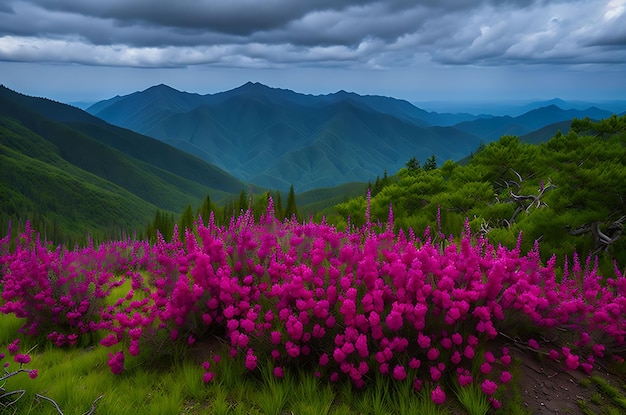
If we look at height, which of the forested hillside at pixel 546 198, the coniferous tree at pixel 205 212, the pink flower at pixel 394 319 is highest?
the pink flower at pixel 394 319

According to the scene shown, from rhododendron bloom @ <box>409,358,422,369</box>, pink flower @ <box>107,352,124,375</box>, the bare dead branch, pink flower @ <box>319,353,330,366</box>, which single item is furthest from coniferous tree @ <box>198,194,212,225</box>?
rhododendron bloom @ <box>409,358,422,369</box>

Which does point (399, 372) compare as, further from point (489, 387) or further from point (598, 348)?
point (598, 348)

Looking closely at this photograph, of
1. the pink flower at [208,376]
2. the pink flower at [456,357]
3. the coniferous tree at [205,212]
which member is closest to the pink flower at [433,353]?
the pink flower at [456,357]

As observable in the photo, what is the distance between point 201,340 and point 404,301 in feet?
7.19

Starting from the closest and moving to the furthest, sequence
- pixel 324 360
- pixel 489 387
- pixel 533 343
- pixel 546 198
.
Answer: pixel 489 387, pixel 324 360, pixel 533 343, pixel 546 198

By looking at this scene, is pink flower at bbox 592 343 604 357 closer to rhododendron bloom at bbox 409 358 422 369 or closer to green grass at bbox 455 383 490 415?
green grass at bbox 455 383 490 415

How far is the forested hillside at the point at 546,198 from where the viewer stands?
8.44 meters

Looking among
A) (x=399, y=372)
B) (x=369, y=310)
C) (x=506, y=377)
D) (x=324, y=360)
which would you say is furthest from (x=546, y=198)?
(x=324, y=360)

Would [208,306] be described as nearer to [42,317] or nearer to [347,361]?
[347,361]

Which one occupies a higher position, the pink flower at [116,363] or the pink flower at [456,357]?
the pink flower at [456,357]

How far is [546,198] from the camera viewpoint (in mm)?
9188

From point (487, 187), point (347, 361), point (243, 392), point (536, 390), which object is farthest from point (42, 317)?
point (487, 187)

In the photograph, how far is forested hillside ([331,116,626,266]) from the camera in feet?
27.7

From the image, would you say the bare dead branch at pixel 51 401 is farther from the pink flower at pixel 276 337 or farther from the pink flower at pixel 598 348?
the pink flower at pixel 598 348
